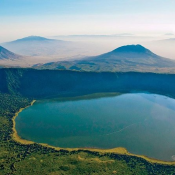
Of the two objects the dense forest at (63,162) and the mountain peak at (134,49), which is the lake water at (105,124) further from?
A: the mountain peak at (134,49)

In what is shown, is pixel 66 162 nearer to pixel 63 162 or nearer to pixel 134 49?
pixel 63 162

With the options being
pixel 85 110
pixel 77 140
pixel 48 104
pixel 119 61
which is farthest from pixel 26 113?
pixel 119 61

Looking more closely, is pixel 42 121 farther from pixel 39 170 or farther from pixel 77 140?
pixel 39 170

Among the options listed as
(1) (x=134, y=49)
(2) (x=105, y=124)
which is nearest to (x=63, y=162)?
(2) (x=105, y=124)

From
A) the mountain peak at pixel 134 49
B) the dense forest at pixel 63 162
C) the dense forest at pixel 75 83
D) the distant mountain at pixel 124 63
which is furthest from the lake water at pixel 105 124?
the mountain peak at pixel 134 49

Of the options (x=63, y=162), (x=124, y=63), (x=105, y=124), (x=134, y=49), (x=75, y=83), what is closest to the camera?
(x=63, y=162)

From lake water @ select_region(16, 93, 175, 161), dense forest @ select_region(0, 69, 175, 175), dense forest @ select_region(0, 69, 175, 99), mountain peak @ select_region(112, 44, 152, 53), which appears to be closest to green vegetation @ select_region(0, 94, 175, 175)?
dense forest @ select_region(0, 69, 175, 175)
